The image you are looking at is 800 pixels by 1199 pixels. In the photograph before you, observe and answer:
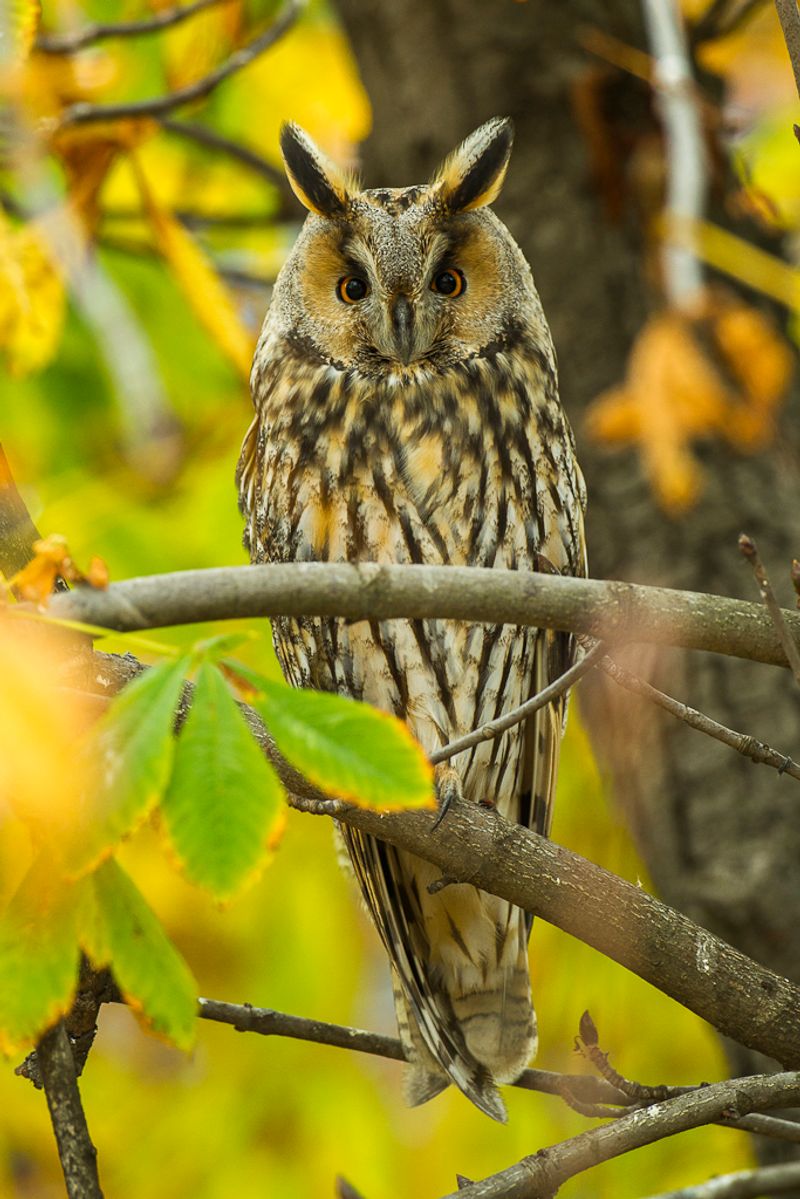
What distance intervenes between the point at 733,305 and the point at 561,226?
50 cm

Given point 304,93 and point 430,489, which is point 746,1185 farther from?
point 304,93

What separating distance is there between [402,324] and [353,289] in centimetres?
19

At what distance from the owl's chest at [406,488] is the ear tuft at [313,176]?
41cm

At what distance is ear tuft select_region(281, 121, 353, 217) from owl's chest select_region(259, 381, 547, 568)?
41cm

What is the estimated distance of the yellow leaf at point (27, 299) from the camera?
2934 mm

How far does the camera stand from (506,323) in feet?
9.41

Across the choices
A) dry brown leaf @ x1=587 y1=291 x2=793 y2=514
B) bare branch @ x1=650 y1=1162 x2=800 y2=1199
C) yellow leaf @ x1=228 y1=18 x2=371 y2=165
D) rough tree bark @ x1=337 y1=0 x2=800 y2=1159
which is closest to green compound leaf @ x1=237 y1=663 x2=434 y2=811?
bare branch @ x1=650 y1=1162 x2=800 y2=1199

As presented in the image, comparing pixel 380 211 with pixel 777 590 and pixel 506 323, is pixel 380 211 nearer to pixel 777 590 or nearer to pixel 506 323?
pixel 506 323

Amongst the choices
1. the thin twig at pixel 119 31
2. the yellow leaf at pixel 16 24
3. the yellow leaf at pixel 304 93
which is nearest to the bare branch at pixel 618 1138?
the yellow leaf at pixel 16 24

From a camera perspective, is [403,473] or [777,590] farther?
[777,590]

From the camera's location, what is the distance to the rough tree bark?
3.22 metres

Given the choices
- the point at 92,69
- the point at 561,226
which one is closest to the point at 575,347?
the point at 561,226

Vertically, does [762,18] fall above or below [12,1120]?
above

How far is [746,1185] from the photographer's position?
6.68 feet
